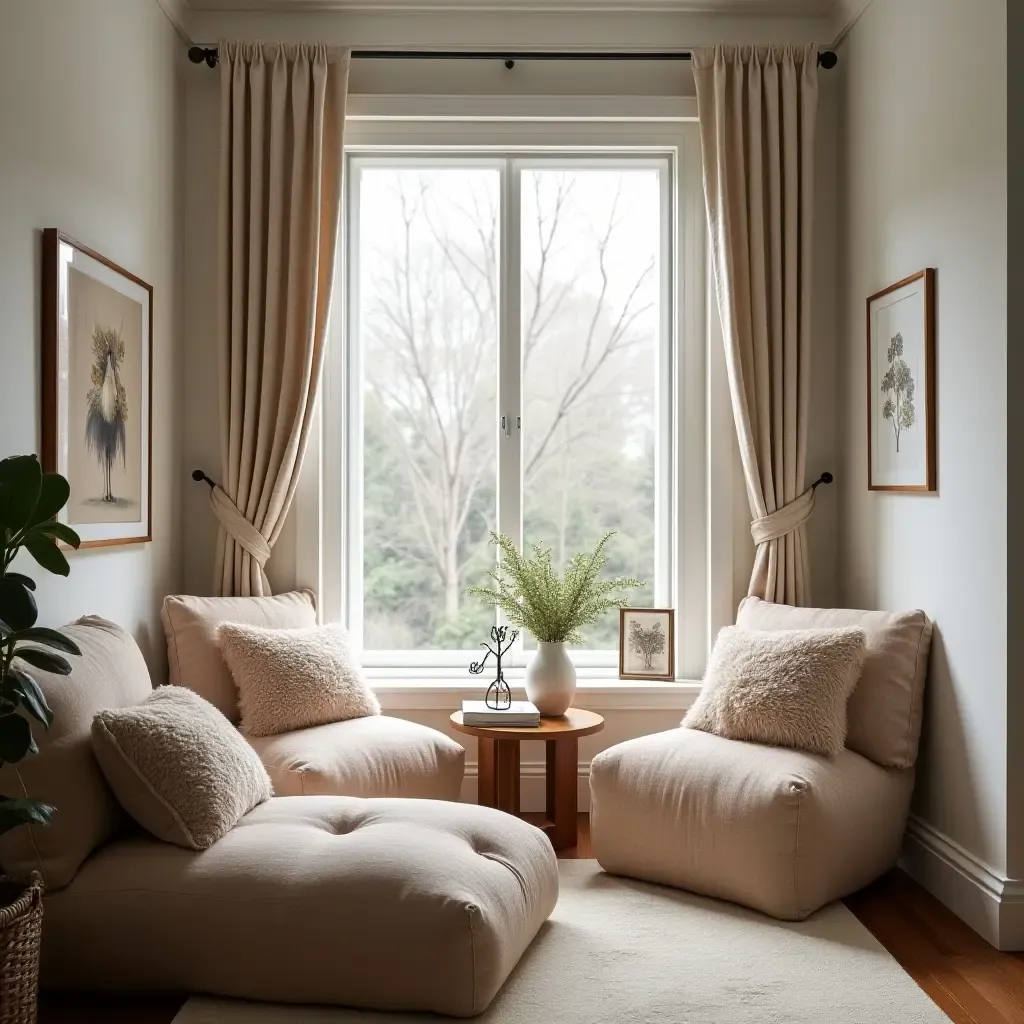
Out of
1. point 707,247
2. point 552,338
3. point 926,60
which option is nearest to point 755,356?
point 707,247

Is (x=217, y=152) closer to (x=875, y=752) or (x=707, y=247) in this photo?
(x=707, y=247)

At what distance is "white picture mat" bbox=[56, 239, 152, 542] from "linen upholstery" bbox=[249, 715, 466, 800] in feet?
2.53

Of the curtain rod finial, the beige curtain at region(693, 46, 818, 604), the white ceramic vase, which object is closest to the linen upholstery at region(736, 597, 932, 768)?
the beige curtain at region(693, 46, 818, 604)

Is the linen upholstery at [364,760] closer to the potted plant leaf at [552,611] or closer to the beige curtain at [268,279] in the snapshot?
the potted plant leaf at [552,611]

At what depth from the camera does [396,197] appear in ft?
13.4

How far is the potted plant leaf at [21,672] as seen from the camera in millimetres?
1870

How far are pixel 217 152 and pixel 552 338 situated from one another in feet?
4.65

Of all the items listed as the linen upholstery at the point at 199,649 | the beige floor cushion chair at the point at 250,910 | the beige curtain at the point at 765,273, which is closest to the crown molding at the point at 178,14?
the beige curtain at the point at 765,273

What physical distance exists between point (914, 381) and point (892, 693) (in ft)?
3.08

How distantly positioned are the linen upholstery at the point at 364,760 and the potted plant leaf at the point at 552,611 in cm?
36

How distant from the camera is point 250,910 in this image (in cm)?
222

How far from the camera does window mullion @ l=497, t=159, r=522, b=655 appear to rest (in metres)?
4.04

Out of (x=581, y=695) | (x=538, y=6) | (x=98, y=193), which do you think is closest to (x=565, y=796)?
(x=581, y=695)

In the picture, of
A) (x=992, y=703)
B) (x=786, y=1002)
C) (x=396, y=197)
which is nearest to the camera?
(x=786, y=1002)
